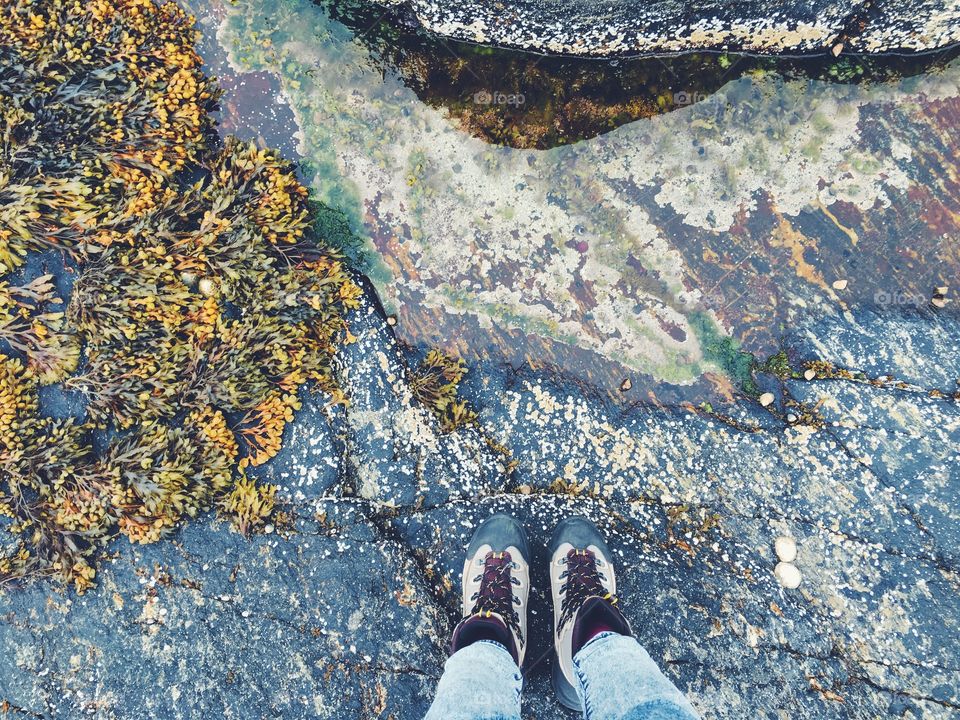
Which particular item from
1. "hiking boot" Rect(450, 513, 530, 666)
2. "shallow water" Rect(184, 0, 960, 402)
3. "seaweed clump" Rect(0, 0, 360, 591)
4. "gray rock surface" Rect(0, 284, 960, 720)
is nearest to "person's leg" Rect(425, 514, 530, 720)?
"hiking boot" Rect(450, 513, 530, 666)

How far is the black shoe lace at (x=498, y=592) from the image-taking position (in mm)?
3543

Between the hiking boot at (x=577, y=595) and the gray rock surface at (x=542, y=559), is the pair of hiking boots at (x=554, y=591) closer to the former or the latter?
the hiking boot at (x=577, y=595)

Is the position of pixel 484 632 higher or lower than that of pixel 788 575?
lower

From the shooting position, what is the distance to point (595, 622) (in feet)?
11.2

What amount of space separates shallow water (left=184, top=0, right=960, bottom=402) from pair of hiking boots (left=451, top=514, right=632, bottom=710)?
48.7 inches

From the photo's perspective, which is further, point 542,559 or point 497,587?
point 542,559

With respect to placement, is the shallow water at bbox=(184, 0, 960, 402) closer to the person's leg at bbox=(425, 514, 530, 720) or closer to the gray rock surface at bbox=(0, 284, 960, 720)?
the gray rock surface at bbox=(0, 284, 960, 720)

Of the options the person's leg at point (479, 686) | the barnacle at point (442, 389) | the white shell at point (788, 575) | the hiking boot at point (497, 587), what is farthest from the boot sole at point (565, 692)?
the barnacle at point (442, 389)

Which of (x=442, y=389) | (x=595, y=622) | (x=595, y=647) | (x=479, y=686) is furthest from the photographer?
(x=442, y=389)

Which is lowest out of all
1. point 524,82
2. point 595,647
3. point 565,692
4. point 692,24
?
point 565,692

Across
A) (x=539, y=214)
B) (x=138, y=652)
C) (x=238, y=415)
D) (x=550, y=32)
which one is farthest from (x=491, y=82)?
(x=138, y=652)

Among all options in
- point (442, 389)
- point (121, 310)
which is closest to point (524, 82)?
point (442, 389)

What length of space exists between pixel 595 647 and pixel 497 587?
74cm

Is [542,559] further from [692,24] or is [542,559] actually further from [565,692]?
[692,24]
